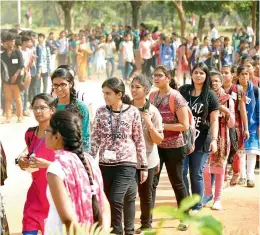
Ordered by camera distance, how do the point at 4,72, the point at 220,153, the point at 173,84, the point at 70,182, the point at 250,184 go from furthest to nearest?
1. the point at 4,72
2. the point at 250,184
3. the point at 220,153
4. the point at 173,84
5. the point at 70,182

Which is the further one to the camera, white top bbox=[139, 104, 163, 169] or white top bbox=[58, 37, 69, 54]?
white top bbox=[58, 37, 69, 54]

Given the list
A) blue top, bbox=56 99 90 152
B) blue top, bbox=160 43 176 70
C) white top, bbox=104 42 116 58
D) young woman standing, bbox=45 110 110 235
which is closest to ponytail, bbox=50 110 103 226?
young woman standing, bbox=45 110 110 235

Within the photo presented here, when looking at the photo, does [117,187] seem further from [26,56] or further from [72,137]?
[26,56]

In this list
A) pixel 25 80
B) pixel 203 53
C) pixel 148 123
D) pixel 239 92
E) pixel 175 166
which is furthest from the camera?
pixel 203 53

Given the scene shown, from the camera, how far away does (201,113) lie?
25.8 feet

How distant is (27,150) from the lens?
5.62 m

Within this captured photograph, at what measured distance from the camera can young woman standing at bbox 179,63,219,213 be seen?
7.88 m

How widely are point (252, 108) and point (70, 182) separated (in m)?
6.27

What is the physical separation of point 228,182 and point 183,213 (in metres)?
7.99

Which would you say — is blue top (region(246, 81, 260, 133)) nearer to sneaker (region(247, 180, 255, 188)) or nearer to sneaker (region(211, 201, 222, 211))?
sneaker (region(247, 180, 255, 188))

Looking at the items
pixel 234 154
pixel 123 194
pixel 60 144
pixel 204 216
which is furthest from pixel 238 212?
pixel 204 216

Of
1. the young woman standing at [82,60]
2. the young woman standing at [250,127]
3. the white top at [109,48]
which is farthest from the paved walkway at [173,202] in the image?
the white top at [109,48]

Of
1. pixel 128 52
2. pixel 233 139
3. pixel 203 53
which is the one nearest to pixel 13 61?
pixel 233 139

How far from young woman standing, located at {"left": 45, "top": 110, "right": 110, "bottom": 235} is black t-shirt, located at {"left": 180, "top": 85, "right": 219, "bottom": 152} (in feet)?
12.5
